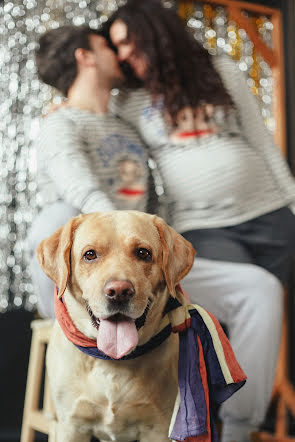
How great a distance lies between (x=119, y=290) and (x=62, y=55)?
1084 millimetres

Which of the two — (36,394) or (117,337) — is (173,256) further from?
(36,394)

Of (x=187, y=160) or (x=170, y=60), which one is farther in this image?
(x=170, y=60)

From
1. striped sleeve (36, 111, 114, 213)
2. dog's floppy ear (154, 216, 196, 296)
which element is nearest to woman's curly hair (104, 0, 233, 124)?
striped sleeve (36, 111, 114, 213)

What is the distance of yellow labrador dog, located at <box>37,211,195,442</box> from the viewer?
0.85 meters

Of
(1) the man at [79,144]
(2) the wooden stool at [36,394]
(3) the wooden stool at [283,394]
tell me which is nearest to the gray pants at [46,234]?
(1) the man at [79,144]

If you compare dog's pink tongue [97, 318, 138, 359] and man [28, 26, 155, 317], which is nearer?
dog's pink tongue [97, 318, 138, 359]

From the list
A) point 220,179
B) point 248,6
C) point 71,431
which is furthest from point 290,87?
point 71,431

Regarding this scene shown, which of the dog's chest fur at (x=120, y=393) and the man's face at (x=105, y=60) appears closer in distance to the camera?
the dog's chest fur at (x=120, y=393)

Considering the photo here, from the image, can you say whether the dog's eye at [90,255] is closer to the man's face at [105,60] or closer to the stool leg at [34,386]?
the stool leg at [34,386]

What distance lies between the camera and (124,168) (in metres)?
1.51

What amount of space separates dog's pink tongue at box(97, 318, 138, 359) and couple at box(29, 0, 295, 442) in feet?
1.54

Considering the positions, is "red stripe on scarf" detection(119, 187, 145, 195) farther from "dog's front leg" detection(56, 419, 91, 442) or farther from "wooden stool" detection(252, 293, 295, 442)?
"wooden stool" detection(252, 293, 295, 442)

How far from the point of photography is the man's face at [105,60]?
1.59 m

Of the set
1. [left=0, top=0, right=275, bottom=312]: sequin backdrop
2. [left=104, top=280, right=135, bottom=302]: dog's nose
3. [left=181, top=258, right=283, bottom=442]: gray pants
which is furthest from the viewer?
[left=0, top=0, right=275, bottom=312]: sequin backdrop
